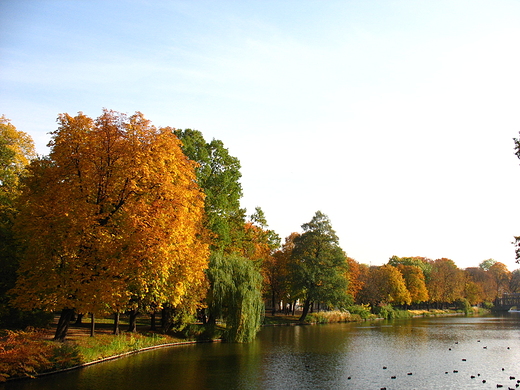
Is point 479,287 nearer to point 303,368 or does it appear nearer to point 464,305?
point 464,305

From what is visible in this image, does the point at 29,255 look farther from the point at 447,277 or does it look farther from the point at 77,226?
the point at 447,277

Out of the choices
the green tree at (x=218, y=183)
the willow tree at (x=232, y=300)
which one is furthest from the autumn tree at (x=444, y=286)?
the willow tree at (x=232, y=300)

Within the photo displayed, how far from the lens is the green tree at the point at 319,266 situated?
5500cm

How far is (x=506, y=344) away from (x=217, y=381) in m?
27.3

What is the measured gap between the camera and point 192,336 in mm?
33312

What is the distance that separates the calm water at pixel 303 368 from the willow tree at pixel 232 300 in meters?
1.41

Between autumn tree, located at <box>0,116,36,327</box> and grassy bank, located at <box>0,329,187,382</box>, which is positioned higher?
autumn tree, located at <box>0,116,36,327</box>

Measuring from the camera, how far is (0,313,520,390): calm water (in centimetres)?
1894

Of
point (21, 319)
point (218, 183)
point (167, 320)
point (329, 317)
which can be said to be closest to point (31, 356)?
point (21, 319)

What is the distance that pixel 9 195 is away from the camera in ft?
102

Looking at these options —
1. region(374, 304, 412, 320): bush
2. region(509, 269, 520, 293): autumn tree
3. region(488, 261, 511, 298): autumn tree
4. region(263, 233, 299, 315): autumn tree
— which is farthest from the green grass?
region(509, 269, 520, 293): autumn tree

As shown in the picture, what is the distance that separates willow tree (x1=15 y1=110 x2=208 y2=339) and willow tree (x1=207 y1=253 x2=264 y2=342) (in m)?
8.89

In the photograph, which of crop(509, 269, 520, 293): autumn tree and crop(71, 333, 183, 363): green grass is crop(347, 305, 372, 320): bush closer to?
crop(71, 333, 183, 363): green grass

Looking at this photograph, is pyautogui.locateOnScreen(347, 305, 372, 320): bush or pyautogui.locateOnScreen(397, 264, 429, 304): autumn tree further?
pyautogui.locateOnScreen(397, 264, 429, 304): autumn tree
